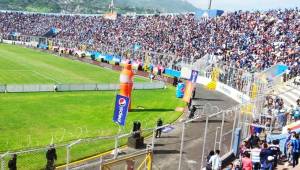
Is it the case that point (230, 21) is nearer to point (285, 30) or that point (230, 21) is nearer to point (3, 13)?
point (285, 30)

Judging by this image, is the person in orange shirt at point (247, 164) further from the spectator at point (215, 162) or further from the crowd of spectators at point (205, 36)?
the crowd of spectators at point (205, 36)

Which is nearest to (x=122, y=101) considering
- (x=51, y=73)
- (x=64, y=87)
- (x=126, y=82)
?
(x=126, y=82)

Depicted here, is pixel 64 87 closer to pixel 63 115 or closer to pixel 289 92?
pixel 63 115

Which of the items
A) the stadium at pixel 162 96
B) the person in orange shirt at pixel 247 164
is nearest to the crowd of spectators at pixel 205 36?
the stadium at pixel 162 96

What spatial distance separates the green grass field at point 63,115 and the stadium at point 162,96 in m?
0.09

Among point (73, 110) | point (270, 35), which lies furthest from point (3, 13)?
point (73, 110)

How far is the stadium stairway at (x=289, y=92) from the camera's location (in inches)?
1567

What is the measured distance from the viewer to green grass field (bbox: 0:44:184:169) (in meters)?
26.5

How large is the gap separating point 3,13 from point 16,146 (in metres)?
121

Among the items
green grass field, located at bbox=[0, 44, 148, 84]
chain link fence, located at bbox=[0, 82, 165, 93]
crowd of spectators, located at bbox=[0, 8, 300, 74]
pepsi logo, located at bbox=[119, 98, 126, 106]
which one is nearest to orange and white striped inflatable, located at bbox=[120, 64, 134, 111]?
pepsi logo, located at bbox=[119, 98, 126, 106]

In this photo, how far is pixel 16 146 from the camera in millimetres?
25766

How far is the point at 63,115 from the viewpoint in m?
35.4

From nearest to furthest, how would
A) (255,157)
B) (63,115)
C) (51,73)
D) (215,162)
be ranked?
1. (215,162)
2. (255,157)
3. (63,115)
4. (51,73)

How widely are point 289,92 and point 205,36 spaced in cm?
3249
